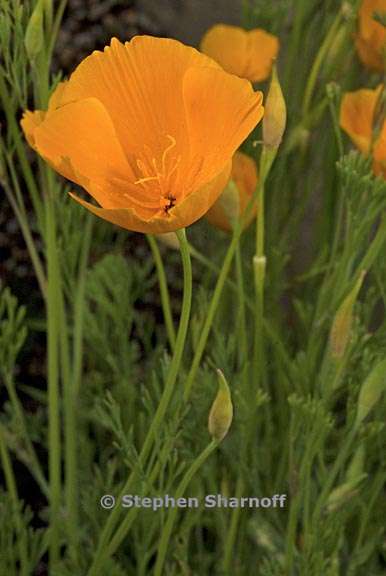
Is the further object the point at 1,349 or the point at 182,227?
the point at 1,349

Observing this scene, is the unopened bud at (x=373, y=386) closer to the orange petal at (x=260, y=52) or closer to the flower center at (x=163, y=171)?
the flower center at (x=163, y=171)

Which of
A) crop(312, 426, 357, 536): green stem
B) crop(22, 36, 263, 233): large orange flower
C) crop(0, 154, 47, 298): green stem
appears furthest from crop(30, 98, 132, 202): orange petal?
crop(312, 426, 357, 536): green stem

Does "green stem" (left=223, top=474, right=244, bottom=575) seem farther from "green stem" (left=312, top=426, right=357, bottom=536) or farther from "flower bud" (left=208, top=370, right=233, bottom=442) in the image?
"flower bud" (left=208, top=370, right=233, bottom=442)

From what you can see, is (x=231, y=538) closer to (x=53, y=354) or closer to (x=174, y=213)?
(x=53, y=354)

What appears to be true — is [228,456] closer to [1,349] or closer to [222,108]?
[1,349]

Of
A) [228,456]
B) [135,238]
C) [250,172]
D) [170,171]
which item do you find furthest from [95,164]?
[135,238]

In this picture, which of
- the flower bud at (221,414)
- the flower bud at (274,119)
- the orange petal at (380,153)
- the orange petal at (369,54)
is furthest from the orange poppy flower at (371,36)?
the flower bud at (221,414)

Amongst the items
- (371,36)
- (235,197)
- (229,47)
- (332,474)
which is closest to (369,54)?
(371,36)
